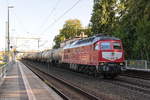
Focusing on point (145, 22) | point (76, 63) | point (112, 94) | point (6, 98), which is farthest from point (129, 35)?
point (6, 98)

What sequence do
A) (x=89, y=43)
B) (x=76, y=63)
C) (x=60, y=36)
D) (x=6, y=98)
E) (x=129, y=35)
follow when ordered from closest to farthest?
(x=6, y=98) < (x=89, y=43) < (x=76, y=63) < (x=129, y=35) < (x=60, y=36)

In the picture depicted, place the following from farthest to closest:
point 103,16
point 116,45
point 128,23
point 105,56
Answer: point 103,16 < point 128,23 < point 116,45 < point 105,56

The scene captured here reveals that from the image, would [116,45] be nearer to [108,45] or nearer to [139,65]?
[108,45]

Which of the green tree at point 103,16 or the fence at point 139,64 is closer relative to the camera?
the fence at point 139,64

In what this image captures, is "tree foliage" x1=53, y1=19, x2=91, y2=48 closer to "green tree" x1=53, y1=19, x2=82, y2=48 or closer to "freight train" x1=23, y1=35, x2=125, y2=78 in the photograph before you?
"green tree" x1=53, y1=19, x2=82, y2=48

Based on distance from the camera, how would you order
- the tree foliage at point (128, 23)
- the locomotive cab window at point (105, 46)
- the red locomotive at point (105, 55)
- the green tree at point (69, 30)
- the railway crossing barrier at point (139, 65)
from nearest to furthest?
the red locomotive at point (105, 55) < the locomotive cab window at point (105, 46) < the railway crossing barrier at point (139, 65) < the tree foliage at point (128, 23) < the green tree at point (69, 30)

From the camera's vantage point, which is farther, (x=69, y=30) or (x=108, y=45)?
(x=69, y=30)

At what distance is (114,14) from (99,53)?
40595 millimetres

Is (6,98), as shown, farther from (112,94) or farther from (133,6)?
(133,6)

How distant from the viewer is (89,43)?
78.5ft

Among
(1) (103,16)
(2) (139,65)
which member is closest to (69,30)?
(1) (103,16)

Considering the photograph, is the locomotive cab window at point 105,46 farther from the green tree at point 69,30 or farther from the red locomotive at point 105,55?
the green tree at point 69,30

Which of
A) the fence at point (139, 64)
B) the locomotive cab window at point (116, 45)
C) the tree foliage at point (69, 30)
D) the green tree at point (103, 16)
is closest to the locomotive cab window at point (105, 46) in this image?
the locomotive cab window at point (116, 45)

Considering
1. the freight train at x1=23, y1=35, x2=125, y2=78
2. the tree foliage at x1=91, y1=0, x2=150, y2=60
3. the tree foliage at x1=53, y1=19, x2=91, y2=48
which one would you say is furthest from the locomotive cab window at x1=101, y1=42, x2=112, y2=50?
the tree foliage at x1=53, y1=19, x2=91, y2=48
